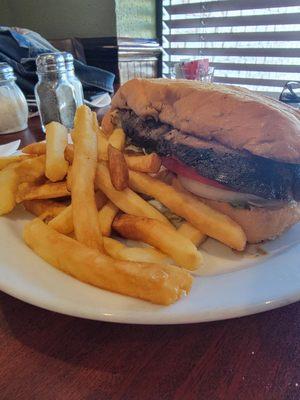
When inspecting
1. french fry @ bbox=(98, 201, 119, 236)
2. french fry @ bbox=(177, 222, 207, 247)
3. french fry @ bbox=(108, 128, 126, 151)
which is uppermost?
french fry @ bbox=(108, 128, 126, 151)

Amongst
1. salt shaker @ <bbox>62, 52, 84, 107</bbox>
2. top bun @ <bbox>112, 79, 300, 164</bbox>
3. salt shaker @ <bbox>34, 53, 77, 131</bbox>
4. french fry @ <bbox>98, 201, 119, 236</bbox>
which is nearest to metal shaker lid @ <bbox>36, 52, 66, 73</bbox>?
salt shaker @ <bbox>34, 53, 77, 131</bbox>

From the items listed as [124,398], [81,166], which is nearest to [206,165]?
[81,166]

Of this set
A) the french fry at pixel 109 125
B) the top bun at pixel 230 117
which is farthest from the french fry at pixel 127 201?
the french fry at pixel 109 125

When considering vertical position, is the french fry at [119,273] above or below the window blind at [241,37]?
below

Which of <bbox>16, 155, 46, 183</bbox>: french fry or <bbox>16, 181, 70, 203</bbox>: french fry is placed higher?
<bbox>16, 155, 46, 183</bbox>: french fry

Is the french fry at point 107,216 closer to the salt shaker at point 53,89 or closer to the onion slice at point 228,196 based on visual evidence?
the onion slice at point 228,196

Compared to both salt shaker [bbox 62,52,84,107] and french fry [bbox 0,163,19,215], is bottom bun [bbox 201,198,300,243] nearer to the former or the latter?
french fry [bbox 0,163,19,215]

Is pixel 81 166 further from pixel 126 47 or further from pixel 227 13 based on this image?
pixel 227 13
